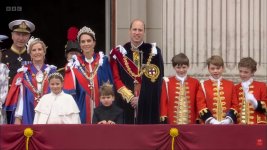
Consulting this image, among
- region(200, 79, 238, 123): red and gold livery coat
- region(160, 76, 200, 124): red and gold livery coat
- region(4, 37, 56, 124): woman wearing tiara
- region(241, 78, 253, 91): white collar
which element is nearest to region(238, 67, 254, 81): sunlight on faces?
region(241, 78, 253, 91): white collar

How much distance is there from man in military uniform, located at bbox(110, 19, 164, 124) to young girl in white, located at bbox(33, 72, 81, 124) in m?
0.96

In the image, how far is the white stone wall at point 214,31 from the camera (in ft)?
41.8

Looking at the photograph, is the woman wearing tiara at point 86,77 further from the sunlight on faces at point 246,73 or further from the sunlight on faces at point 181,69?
the sunlight on faces at point 246,73

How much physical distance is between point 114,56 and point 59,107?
1318 millimetres

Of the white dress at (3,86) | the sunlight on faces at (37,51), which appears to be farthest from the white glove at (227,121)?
the white dress at (3,86)

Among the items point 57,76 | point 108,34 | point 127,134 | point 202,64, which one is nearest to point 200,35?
point 202,64

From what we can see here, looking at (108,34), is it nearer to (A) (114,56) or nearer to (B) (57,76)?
(A) (114,56)

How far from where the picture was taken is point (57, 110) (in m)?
10.0

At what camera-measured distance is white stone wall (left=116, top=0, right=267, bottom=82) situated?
502 inches

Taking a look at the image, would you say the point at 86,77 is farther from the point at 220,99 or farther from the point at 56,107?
the point at 220,99

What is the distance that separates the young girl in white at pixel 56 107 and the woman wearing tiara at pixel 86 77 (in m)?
0.42

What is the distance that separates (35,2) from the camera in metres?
15.5

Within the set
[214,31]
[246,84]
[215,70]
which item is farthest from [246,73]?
[214,31]

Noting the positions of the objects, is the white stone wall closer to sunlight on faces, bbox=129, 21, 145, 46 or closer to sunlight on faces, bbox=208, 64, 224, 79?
sunlight on faces, bbox=129, 21, 145, 46
